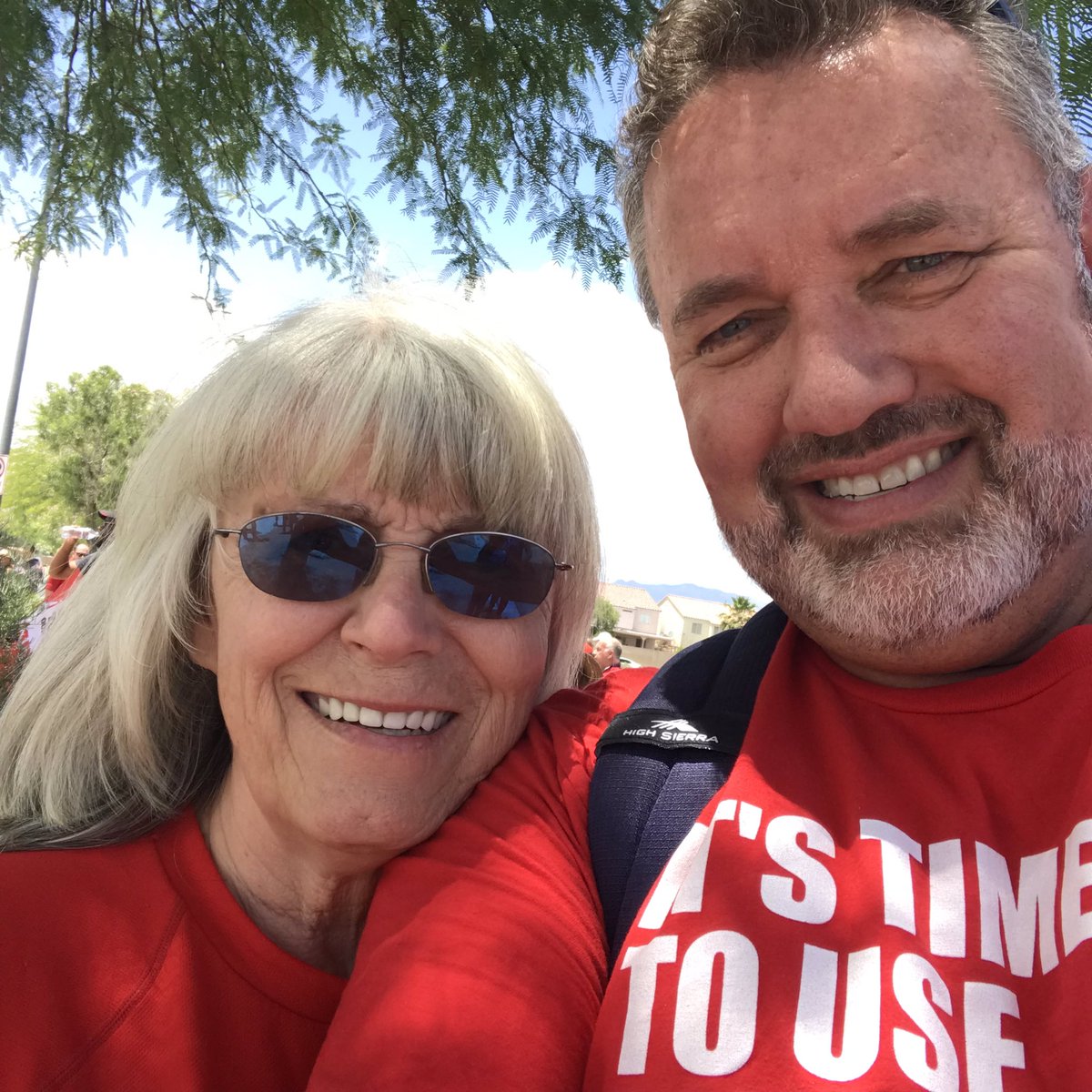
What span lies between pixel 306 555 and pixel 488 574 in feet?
1.05

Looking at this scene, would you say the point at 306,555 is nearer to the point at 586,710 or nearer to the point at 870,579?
the point at 586,710

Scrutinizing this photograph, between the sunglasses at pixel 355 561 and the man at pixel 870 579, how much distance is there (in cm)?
32

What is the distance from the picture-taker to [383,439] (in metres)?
1.49

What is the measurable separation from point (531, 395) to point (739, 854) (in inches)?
36.5

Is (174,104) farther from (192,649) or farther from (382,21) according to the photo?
(192,649)

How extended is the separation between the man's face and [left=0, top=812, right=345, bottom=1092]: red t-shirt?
1132 mm

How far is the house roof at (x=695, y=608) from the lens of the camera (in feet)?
290

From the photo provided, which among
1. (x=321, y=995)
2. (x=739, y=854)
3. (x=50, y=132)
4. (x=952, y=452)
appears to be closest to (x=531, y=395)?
(x=952, y=452)

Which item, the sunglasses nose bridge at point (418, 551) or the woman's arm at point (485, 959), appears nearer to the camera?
the woman's arm at point (485, 959)

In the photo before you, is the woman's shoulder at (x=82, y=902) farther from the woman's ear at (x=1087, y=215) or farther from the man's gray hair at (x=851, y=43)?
the woman's ear at (x=1087, y=215)

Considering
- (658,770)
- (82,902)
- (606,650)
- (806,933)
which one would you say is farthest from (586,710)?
(606,650)

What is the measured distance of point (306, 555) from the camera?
1447 millimetres

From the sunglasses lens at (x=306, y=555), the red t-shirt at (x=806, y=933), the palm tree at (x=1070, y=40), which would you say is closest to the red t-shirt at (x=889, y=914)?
the red t-shirt at (x=806, y=933)

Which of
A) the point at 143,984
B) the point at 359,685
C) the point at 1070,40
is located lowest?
the point at 143,984
